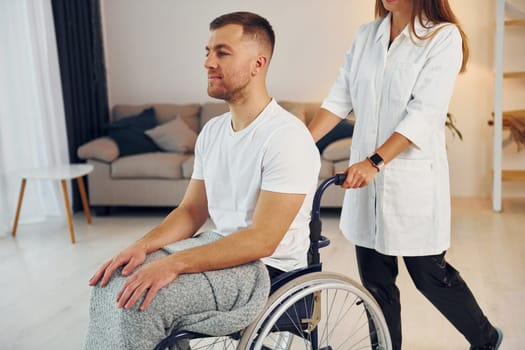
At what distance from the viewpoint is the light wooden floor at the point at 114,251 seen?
2793 millimetres

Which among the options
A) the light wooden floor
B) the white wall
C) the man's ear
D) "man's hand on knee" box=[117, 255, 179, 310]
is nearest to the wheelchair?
"man's hand on knee" box=[117, 255, 179, 310]

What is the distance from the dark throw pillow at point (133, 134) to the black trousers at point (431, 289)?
9.42 feet

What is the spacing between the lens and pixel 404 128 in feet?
6.55

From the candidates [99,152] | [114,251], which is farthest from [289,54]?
[114,251]

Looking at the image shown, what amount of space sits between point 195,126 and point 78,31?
1.03 meters

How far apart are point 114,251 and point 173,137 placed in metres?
1.16

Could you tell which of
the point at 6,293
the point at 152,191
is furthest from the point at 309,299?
the point at 152,191

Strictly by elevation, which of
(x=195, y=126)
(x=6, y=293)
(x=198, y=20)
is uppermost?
(x=198, y=20)

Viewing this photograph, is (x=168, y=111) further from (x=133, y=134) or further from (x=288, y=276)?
(x=288, y=276)

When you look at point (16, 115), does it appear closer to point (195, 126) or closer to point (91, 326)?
point (195, 126)

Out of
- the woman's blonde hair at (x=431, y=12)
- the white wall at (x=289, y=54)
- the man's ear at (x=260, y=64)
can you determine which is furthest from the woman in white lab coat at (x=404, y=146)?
the white wall at (x=289, y=54)

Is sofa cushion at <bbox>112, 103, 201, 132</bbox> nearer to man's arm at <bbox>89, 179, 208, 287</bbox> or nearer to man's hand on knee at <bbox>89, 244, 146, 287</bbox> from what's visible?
man's arm at <bbox>89, 179, 208, 287</bbox>

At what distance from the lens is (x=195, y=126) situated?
5.20 metres

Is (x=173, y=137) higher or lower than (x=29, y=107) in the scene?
lower
